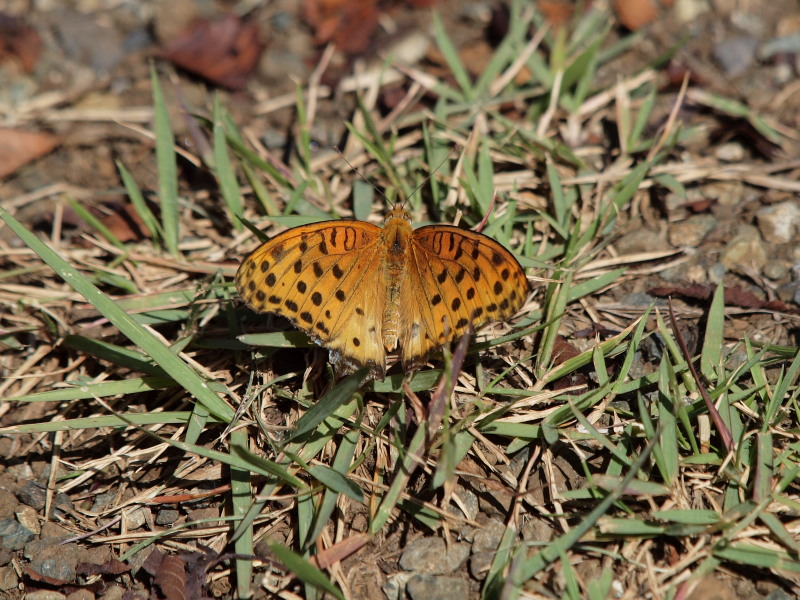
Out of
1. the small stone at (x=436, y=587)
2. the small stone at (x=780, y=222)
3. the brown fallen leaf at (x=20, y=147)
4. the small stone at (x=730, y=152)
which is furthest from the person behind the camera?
the brown fallen leaf at (x=20, y=147)

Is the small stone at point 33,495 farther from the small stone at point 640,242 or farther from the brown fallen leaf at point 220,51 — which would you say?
the small stone at point 640,242

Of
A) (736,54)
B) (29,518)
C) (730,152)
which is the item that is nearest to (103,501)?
(29,518)

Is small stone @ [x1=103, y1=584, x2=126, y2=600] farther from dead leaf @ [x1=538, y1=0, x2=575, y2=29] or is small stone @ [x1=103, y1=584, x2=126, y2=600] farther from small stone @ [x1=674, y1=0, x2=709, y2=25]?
small stone @ [x1=674, y1=0, x2=709, y2=25]

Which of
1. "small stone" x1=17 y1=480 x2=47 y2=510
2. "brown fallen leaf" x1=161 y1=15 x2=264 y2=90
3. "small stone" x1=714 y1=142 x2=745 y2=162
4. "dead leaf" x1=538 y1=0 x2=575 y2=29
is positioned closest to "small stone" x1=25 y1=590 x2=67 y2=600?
"small stone" x1=17 y1=480 x2=47 y2=510

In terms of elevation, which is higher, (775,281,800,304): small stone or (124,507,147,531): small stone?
(775,281,800,304): small stone

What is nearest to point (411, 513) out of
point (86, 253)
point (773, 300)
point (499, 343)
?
point (499, 343)

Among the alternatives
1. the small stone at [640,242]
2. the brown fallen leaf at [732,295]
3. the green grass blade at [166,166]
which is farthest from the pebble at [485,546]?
the green grass blade at [166,166]

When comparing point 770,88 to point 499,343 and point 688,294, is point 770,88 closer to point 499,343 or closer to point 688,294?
point 688,294
